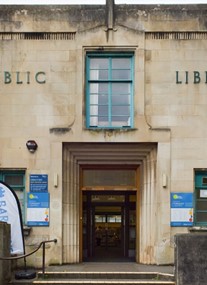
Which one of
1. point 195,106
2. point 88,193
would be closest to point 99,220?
point 88,193

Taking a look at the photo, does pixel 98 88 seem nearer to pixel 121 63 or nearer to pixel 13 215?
pixel 121 63

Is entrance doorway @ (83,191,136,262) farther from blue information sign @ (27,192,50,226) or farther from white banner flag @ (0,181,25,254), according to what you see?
white banner flag @ (0,181,25,254)

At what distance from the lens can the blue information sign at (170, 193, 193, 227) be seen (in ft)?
45.6

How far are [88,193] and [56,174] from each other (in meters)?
2.26

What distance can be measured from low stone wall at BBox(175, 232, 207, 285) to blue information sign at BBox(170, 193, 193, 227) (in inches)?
119

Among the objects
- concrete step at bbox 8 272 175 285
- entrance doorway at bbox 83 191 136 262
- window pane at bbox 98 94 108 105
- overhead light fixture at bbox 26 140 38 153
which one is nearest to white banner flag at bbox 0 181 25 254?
concrete step at bbox 8 272 175 285

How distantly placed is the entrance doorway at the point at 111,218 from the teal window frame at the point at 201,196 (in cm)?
239

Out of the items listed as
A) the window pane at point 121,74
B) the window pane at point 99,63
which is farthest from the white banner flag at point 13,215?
the window pane at point 121,74

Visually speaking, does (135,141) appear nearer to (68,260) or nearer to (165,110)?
(165,110)

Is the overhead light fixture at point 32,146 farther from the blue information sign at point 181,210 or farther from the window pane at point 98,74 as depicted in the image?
the blue information sign at point 181,210

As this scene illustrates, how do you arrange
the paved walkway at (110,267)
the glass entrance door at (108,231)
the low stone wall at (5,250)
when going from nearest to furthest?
the low stone wall at (5,250) < the paved walkway at (110,267) < the glass entrance door at (108,231)

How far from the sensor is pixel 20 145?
46.4 ft

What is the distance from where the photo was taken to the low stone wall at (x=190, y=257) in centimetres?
1081

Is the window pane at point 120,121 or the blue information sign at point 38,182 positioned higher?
the window pane at point 120,121
